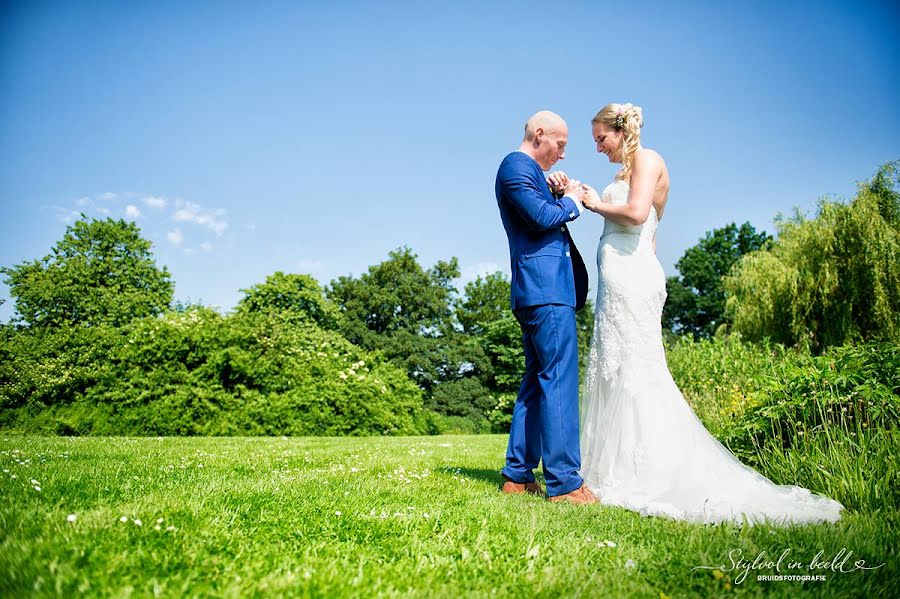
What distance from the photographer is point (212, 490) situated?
344cm

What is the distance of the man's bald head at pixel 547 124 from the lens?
4336 mm

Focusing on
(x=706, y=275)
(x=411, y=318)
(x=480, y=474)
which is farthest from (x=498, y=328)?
(x=480, y=474)

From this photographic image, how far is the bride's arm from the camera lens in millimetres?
4199

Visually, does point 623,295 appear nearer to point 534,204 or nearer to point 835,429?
point 534,204

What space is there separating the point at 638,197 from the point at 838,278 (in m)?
15.6

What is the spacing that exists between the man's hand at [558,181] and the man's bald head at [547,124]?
0.34 meters

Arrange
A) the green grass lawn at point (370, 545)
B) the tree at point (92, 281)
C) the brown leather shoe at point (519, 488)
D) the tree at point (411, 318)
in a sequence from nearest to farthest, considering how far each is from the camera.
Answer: the green grass lawn at point (370, 545) → the brown leather shoe at point (519, 488) → the tree at point (92, 281) → the tree at point (411, 318)

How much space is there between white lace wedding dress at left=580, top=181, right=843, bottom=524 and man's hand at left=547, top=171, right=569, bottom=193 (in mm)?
441

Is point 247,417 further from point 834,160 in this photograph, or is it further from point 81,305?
point 81,305

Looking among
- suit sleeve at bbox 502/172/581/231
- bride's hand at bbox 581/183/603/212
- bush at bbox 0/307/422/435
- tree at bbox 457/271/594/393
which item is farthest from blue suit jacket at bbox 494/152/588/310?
tree at bbox 457/271/594/393

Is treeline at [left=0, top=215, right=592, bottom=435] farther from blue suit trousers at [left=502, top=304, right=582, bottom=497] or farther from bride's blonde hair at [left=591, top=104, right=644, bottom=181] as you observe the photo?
bride's blonde hair at [left=591, top=104, right=644, bottom=181]

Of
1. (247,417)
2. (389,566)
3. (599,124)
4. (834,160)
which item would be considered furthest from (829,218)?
(389,566)

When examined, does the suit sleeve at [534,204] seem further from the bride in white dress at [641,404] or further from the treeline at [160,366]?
the treeline at [160,366]

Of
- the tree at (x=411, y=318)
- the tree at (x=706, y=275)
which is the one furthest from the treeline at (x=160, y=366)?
the tree at (x=706, y=275)
